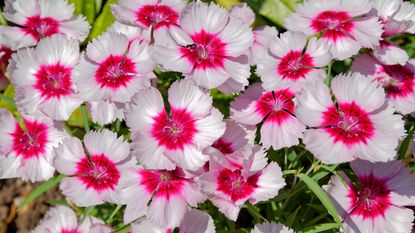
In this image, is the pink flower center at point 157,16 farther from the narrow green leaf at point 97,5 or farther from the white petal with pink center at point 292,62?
the narrow green leaf at point 97,5

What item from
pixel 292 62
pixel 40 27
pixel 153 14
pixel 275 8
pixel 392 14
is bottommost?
pixel 40 27

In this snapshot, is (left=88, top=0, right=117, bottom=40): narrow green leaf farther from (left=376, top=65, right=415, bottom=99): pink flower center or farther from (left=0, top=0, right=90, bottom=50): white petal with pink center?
(left=376, top=65, right=415, bottom=99): pink flower center

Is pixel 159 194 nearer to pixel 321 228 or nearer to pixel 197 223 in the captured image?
pixel 197 223

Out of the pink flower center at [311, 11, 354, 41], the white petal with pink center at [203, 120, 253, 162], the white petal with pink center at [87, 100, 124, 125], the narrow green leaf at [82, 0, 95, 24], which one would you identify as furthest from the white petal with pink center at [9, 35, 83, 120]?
the pink flower center at [311, 11, 354, 41]

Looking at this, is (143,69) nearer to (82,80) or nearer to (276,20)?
(82,80)

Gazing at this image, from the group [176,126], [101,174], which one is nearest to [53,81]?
[101,174]

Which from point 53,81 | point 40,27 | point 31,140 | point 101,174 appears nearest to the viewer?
point 101,174

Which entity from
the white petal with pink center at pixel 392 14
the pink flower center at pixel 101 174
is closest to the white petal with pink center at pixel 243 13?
the white petal with pink center at pixel 392 14

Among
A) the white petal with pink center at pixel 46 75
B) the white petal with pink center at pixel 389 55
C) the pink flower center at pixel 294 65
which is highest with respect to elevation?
the white petal with pink center at pixel 389 55
